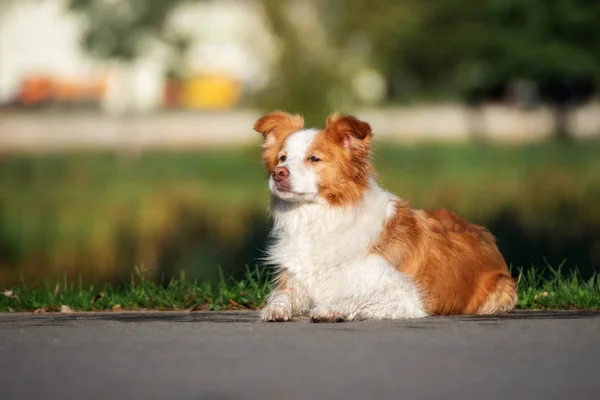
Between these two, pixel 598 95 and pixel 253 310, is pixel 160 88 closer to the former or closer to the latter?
pixel 598 95

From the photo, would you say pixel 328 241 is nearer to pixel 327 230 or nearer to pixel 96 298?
pixel 327 230

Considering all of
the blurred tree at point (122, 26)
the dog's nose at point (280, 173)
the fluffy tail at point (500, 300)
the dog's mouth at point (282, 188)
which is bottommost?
the blurred tree at point (122, 26)

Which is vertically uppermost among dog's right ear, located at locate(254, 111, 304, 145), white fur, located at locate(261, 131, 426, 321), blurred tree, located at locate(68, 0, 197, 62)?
dog's right ear, located at locate(254, 111, 304, 145)

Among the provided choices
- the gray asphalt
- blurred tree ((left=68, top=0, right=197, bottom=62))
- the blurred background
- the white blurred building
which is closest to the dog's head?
the gray asphalt

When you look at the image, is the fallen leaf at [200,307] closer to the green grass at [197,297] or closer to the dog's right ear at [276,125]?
the green grass at [197,297]

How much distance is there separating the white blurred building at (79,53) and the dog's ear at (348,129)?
63539 millimetres

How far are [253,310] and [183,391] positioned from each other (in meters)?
4.16

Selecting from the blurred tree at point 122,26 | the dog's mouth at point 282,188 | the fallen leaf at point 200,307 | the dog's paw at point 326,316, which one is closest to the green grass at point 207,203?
the dog's mouth at point 282,188

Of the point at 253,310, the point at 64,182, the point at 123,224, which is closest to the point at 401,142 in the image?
the point at 64,182

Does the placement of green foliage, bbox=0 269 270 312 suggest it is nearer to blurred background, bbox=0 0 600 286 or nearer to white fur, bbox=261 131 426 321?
white fur, bbox=261 131 426 321

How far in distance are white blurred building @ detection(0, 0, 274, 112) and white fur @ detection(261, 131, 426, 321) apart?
63577mm

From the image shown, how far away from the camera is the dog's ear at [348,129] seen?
33.0 ft

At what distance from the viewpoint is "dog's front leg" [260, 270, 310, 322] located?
9.58 metres

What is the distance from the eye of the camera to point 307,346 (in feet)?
26.3
